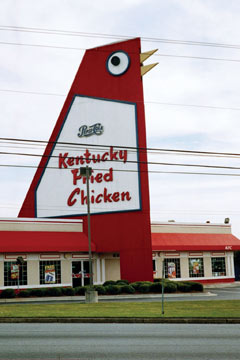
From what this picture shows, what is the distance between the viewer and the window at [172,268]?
47.2 metres

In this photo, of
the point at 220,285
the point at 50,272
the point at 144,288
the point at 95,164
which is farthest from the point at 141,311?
the point at 220,285

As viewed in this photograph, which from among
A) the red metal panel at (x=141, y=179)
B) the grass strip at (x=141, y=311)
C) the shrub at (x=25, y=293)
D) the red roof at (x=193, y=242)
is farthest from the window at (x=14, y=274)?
the grass strip at (x=141, y=311)

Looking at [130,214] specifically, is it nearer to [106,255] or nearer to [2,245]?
[106,255]

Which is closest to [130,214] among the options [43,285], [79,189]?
[79,189]

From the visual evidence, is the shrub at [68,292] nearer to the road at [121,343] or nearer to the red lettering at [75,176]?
the red lettering at [75,176]

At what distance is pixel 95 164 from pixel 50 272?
31.3ft

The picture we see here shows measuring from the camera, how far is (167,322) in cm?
2038

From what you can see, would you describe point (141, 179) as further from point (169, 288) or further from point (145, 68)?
point (169, 288)

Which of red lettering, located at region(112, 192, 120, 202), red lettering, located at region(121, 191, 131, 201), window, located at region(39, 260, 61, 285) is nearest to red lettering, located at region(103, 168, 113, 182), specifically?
red lettering, located at region(112, 192, 120, 202)

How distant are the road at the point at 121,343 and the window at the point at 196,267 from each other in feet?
101

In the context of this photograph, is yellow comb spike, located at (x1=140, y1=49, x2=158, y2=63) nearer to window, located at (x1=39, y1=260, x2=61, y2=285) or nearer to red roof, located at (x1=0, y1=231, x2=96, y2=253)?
red roof, located at (x1=0, y1=231, x2=96, y2=253)

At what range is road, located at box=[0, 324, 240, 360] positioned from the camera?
39.8ft

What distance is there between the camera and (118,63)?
43.3 m

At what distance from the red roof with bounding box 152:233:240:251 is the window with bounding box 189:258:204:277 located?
1.43 m
